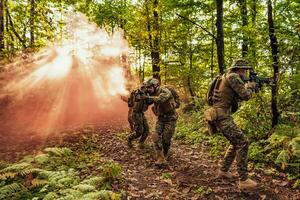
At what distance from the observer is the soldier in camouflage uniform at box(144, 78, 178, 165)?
347 inches

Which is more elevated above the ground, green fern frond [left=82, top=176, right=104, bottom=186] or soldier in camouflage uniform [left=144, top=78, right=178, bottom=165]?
soldier in camouflage uniform [left=144, top=78, right=178, bottom=165]

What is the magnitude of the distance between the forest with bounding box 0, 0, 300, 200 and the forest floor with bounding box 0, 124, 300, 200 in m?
0.03

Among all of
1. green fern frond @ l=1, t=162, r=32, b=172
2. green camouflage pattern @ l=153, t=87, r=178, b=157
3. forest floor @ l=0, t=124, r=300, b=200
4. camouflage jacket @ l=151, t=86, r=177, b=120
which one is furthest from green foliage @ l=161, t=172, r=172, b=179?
green fern frond @ l=1, t=162, r=32, b=172

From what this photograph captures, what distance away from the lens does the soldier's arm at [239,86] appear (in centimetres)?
667

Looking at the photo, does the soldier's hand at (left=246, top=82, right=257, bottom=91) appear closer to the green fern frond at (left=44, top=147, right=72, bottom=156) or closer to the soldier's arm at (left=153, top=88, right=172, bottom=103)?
the soldier's arm at (left=153, top=88, right=172, bottom=103)

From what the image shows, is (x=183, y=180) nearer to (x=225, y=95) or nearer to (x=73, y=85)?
(x=225, y=95)

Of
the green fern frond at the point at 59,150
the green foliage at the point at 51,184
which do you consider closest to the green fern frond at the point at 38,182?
the green foliage at the point at 51,184

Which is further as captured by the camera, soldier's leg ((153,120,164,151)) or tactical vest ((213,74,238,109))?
soldier's leg ((153,120,164,151))

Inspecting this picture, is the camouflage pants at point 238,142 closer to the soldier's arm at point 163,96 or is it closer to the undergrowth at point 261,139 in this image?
the undergrowth at point 261,139

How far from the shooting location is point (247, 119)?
9891mm

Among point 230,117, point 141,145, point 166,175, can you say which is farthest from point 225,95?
point 141,145

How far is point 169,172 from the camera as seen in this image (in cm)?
834

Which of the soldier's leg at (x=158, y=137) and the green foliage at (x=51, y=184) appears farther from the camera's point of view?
the soldier's leg at (x=158, y=137)

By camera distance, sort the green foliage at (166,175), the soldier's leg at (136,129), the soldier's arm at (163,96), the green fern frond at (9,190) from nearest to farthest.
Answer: the green fern frond at (9,190) → the green foliage at (166,175) → the soldier's arm at (163,96) → the soldier's leg at (136,129)
